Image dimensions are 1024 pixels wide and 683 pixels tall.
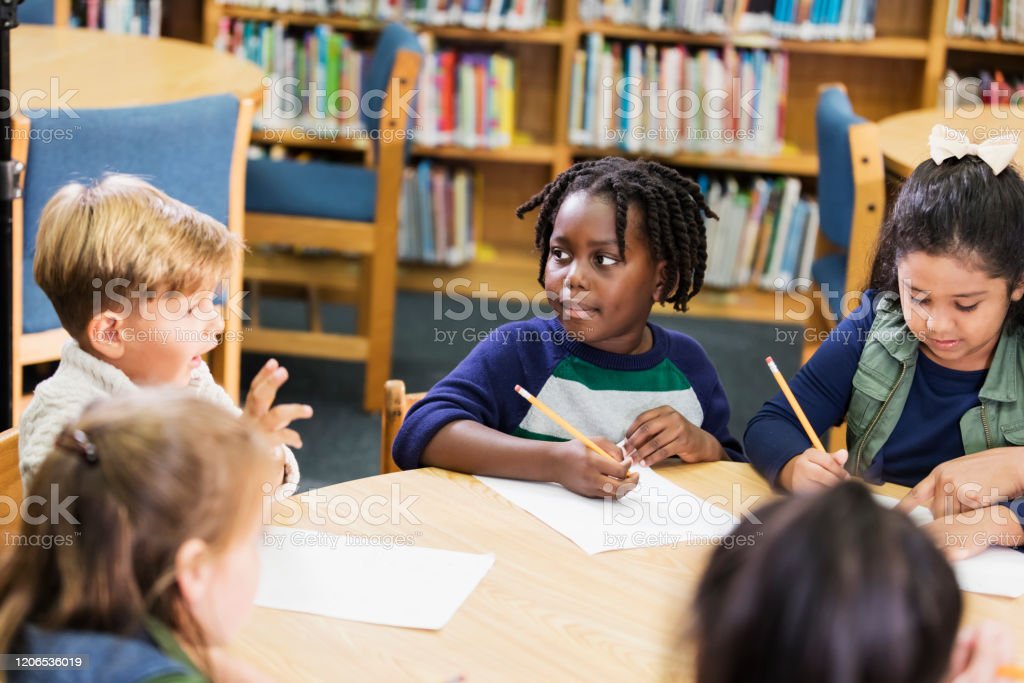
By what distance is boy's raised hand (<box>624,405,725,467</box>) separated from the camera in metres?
1.49

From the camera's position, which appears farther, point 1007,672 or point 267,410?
point 267,410

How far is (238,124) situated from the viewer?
2.49 metres

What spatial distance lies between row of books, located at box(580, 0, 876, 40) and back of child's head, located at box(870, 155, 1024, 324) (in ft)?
7.74

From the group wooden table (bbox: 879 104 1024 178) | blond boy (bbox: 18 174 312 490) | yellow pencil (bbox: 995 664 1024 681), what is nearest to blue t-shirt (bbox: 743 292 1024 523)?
yellow pencil (bbox: 995 664 1024 681)

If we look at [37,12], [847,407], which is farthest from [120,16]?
[847,407]

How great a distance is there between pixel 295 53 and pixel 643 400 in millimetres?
2452

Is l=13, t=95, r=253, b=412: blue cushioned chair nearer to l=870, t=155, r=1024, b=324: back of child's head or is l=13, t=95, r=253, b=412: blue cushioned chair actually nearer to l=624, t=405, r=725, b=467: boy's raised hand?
l=624, t=405, r=725, b=467: boy's raised hand

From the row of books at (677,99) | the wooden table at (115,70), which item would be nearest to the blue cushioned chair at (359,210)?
the wooden table at (115,70)

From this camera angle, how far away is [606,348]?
5.35 feet

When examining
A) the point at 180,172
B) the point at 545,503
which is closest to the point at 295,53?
the point at 180,172

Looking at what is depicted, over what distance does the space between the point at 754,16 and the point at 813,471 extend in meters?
2.68

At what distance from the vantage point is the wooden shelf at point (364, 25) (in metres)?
3.79

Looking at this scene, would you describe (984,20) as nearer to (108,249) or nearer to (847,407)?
(847,407)

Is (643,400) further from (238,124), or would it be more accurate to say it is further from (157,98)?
(157,98)
